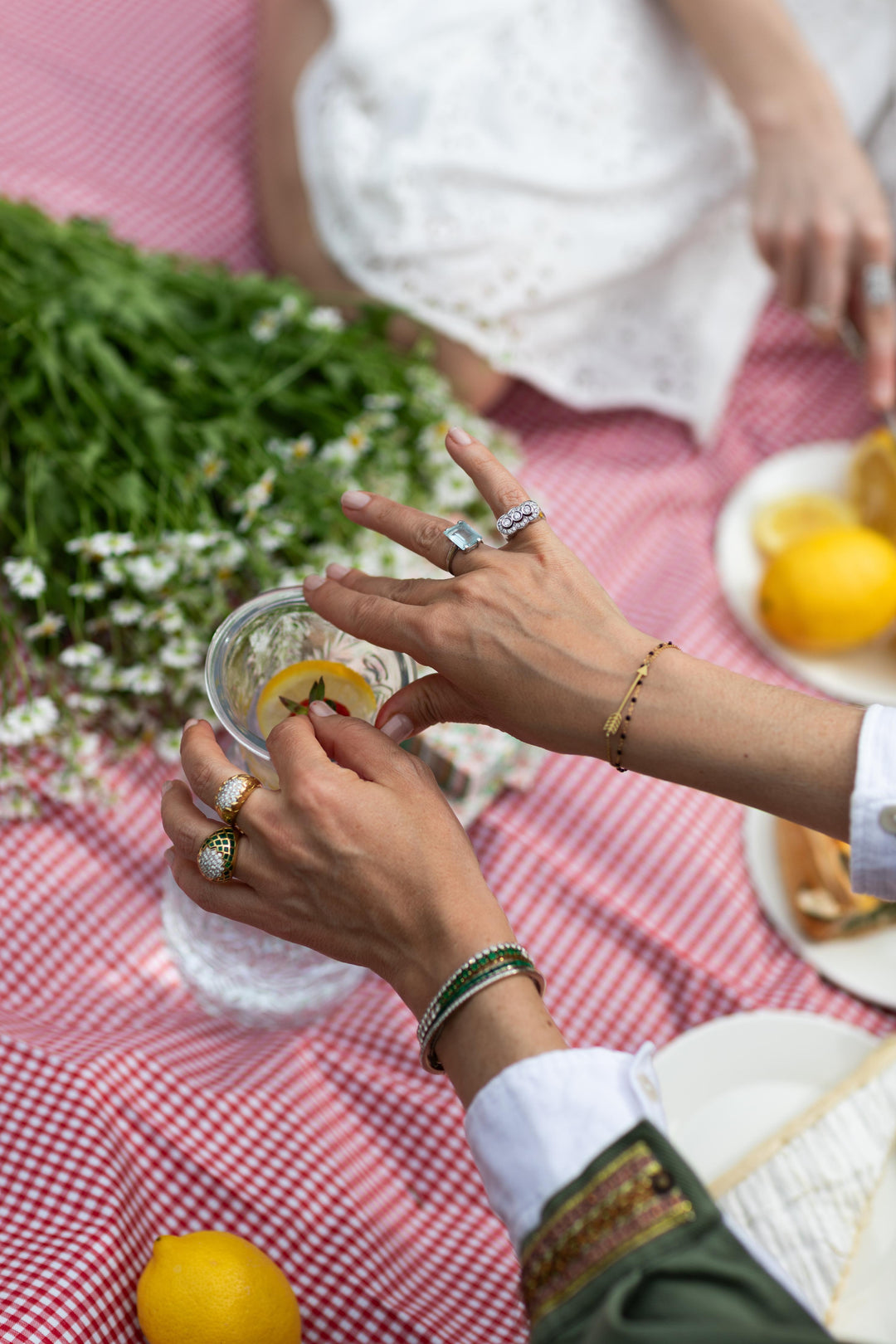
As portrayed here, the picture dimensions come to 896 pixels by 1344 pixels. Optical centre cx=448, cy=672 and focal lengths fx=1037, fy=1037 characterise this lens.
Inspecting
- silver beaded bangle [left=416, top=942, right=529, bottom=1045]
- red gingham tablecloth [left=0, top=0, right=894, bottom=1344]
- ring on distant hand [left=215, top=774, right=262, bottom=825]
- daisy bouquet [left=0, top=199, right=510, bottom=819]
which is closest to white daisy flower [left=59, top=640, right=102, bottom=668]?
daisy bouquet [left=0, top=199, right=510, bottom=819]

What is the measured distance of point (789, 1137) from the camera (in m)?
0.79

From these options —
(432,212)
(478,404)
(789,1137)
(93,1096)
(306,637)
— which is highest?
(432,212)

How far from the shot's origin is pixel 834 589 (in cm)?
108

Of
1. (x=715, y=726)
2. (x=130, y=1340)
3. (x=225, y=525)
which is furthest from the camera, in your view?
(x=225, y=525)

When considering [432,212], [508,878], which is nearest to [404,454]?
[432,212]

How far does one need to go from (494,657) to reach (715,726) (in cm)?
13

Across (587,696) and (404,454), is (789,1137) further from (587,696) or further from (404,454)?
(404,454)

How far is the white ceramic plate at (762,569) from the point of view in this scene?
44.8 inches

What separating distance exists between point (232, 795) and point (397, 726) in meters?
0.11

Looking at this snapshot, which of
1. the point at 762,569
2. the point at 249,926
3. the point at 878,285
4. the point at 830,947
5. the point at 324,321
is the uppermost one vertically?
the point at 324,321

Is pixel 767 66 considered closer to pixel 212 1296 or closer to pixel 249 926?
pixel 249 926

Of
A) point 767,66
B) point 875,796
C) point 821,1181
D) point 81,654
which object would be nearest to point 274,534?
point 81,654

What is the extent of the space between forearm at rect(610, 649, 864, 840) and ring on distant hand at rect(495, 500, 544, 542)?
0.37ft

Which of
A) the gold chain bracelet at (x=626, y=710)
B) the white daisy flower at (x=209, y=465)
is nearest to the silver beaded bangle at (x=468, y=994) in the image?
the gold chain bracelet at (x=626, y=710)
